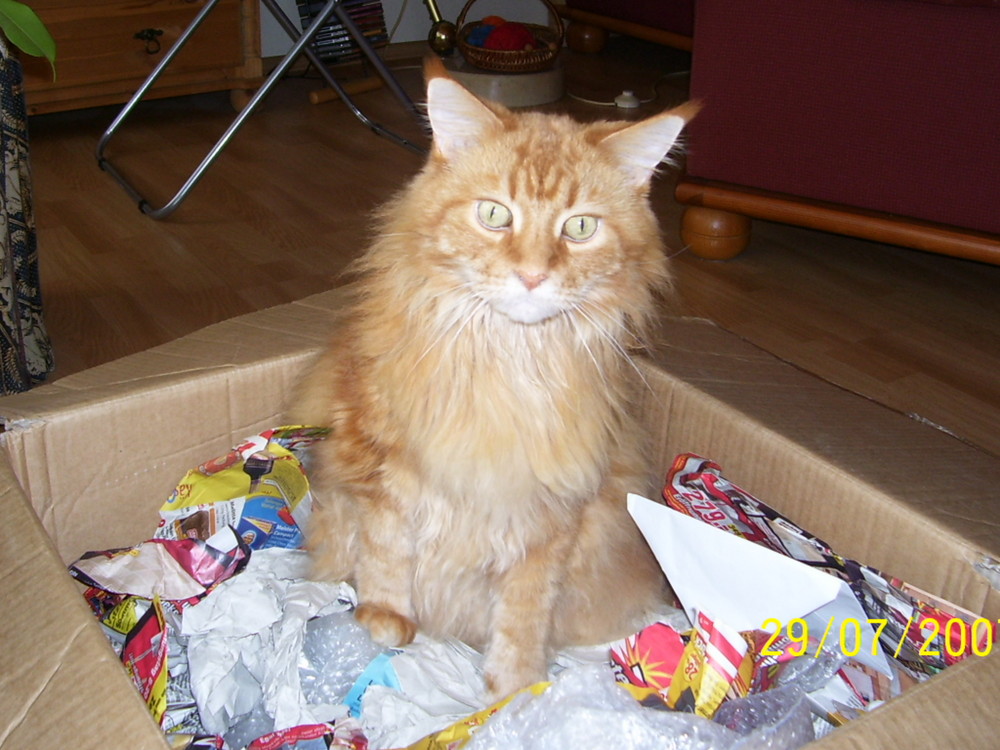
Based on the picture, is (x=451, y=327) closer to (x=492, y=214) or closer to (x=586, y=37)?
(x=492, y=214)

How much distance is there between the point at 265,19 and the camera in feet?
15.1

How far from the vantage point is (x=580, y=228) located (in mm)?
1181

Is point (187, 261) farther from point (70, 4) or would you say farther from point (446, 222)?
point (446, 222)

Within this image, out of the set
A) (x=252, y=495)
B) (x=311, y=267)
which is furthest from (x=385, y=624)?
(x=311, y=267)

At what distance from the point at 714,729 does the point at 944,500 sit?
0.45m

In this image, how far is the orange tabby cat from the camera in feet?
3.76

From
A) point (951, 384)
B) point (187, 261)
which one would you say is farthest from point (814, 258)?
point (187, 261)

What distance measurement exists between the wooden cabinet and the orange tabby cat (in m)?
2.76

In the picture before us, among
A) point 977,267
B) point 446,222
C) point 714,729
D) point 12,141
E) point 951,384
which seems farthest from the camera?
point 977,267

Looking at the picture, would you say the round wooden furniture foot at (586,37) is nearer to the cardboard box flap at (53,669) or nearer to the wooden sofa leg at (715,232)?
the wooden sofa leg at (715,232)

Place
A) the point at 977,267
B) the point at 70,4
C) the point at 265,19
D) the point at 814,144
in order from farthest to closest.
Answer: the point at 265,19, the point at 70,4, the point at 977,267, the point at 814,144
